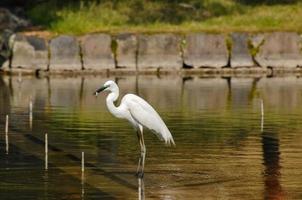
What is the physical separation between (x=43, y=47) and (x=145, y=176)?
34999 millimetres

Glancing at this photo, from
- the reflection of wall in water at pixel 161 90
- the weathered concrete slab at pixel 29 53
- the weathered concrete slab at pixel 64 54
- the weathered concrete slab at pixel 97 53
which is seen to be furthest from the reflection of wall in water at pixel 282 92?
the weathered concrete slab at pixel 29 53

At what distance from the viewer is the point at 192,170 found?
23203 millimetres

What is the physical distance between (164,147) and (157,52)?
30517 millimetres

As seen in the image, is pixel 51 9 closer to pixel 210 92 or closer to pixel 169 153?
pixel 210 92

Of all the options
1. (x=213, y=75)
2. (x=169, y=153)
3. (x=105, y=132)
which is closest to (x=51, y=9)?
(x=213, y=75)

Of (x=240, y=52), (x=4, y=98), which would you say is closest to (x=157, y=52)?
(x=240, y=52)

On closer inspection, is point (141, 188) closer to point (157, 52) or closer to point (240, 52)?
point (157, 52)

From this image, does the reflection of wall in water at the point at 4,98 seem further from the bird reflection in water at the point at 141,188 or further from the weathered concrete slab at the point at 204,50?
the bird reflection in water at the point at 141,188

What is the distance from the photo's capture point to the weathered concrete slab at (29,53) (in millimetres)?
56594

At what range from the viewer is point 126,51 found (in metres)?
57.4

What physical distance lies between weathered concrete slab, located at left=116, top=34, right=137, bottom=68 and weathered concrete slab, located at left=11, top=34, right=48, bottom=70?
3.79 meters

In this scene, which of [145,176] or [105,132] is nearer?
[145,176]

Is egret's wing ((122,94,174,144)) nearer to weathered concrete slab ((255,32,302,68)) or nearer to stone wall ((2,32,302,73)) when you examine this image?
stone wall ((2,32,302,73))

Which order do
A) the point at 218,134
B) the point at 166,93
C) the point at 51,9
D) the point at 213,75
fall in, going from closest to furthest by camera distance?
the point at 218,134 < the point at 166,93 < the point at 213,75 < the point at 51,9
